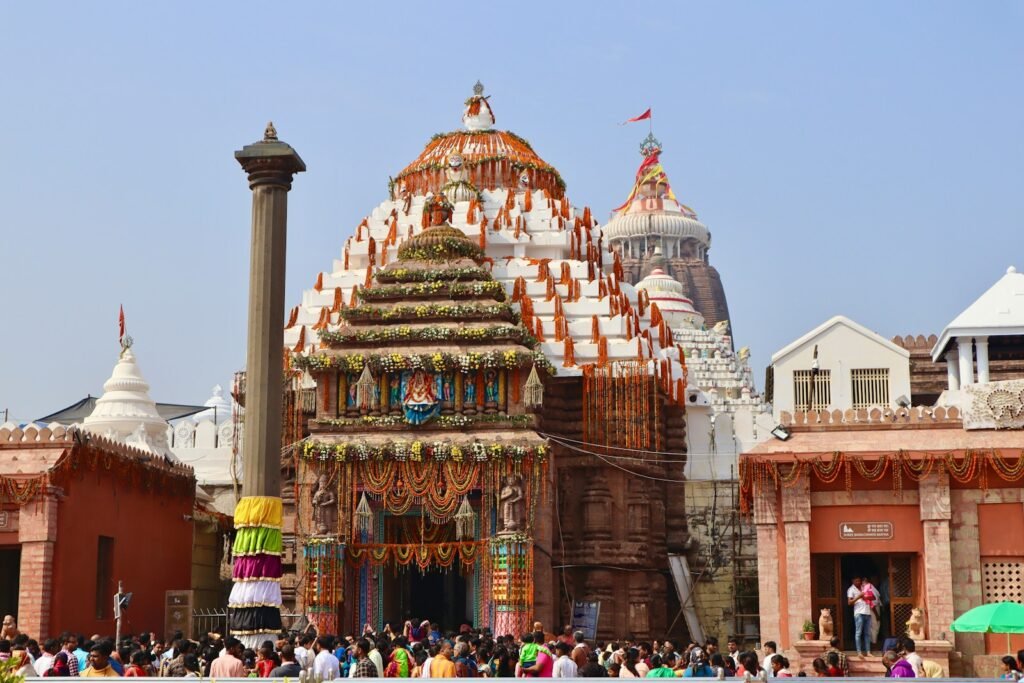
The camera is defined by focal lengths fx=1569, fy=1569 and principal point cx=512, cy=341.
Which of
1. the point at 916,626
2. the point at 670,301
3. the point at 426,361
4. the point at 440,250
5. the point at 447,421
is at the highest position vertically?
the point at 670,301

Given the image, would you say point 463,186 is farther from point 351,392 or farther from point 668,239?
point 668,239

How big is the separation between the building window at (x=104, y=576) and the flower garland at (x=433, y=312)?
316 inches

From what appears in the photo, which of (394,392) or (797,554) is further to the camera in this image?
(394,392)

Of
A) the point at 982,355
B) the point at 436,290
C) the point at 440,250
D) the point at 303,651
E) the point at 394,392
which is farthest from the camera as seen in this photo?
the point at 982,355

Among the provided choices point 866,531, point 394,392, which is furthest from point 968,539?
point 394,392

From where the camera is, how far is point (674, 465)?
42.3m

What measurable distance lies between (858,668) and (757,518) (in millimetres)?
3995

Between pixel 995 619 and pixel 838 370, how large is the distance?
25000mm

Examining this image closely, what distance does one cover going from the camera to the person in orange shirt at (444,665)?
19.8 m

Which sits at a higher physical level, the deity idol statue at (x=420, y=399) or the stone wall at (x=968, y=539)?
the deity idol statue at (x=420, y=399)

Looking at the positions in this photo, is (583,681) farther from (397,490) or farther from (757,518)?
(397,490)

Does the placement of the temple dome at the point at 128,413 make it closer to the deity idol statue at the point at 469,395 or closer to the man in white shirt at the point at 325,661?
the deity idol statue at the point at 469,395

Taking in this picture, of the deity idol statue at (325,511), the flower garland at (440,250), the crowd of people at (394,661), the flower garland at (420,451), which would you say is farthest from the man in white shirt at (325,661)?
the flower garland at (440,250)

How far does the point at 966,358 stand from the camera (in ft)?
146
